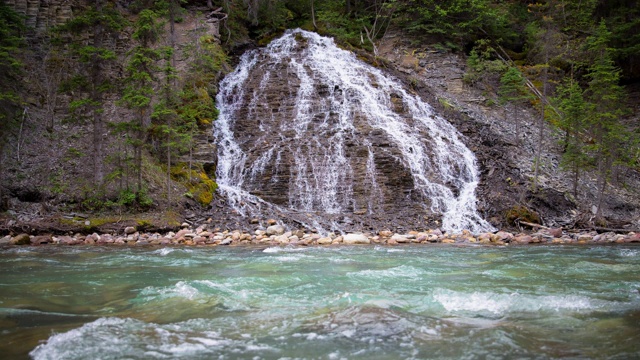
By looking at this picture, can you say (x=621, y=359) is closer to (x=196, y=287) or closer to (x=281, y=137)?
(x=196, y=287)

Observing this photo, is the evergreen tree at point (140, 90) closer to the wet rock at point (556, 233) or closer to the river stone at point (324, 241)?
the river stone at point (324, 241)

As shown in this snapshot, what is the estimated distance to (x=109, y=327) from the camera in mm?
4145

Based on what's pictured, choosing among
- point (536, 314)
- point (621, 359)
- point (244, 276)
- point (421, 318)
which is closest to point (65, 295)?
point (244, 276)

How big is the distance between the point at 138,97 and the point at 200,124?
4.88 meters

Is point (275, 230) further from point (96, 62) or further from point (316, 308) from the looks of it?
point (96, 62)

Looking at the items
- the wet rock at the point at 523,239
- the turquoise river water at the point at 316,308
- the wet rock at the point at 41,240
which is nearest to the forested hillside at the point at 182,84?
the wet rock at the point at 41,240

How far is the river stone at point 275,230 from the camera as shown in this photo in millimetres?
12914

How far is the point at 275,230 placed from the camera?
12992mm

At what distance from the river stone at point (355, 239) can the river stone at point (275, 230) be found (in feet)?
6.74

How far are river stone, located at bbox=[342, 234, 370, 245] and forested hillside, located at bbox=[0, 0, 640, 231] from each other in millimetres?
5463

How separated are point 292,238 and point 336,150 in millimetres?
6139

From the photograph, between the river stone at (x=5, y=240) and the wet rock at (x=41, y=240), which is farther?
the wet rock at (x=41, y=240)

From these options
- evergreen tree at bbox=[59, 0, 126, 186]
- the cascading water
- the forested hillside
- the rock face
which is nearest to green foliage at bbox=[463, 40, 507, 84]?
the forested hillside

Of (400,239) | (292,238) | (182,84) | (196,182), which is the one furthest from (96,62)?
(400,239)
